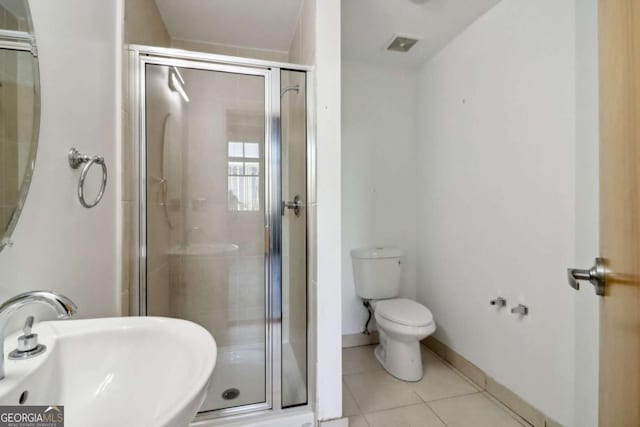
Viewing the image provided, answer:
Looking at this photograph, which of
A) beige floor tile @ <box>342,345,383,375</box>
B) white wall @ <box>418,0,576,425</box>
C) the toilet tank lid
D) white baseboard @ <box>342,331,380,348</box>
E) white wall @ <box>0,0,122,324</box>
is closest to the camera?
white wall @ <box>0,0,122,324</box>

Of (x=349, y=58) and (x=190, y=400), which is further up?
(x=349, y=58)

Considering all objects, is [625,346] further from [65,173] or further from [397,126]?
[397,126]

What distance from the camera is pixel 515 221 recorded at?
1560 mm

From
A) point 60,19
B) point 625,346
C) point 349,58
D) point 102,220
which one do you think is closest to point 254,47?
point 349,58

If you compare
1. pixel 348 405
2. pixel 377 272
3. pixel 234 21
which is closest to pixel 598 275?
pixel 348 405

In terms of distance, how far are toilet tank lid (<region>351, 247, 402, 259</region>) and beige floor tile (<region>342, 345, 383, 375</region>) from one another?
2.56 ft

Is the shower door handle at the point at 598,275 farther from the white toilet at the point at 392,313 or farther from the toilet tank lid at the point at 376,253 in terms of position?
the toilet tank lid at the point at 376,253

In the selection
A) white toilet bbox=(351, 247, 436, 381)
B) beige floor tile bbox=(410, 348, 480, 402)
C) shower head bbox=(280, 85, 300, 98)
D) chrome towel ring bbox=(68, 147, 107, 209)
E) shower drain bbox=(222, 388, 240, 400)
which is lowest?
beige floor tile bbox=(410, 348, 480, 402)

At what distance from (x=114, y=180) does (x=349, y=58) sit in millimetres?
1950

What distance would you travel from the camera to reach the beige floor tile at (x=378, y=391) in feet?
A: 5.28

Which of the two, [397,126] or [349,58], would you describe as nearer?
[349,58]

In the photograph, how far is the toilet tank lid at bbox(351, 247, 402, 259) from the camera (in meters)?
2.15

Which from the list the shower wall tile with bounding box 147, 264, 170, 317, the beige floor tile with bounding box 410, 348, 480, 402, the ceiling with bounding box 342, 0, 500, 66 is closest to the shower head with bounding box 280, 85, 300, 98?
the ceiling with bounding box 342, 0, 500, 66

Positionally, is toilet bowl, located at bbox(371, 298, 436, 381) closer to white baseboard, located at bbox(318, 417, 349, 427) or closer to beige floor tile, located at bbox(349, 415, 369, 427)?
beige floor tile, located at bbox(349, 415, 369, 427)
